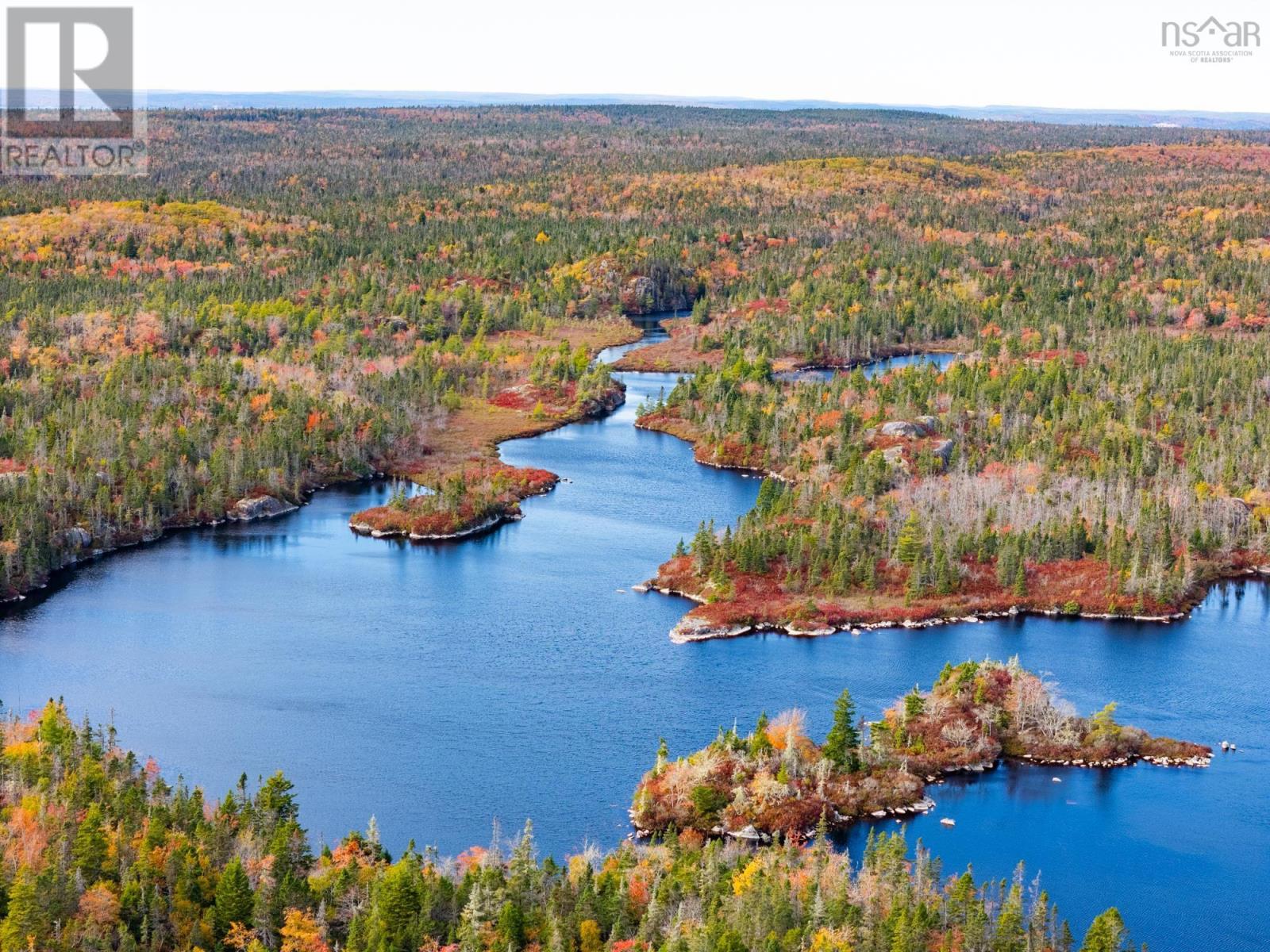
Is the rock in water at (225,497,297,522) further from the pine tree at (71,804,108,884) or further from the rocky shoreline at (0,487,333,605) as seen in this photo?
the pine tree at (71,804,108,884)

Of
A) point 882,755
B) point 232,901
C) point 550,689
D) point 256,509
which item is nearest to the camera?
point 232,901

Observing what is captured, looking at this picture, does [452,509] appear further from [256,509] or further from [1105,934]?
[1105,934]

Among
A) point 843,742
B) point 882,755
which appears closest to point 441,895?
point 843,742

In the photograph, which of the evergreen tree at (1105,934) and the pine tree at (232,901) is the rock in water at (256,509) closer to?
the pine tree at (232,901)

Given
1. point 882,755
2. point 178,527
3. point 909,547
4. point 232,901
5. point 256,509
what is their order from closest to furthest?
point 232,901 < point 882,755 < point 909,547 < point 178,527 < point 256,509

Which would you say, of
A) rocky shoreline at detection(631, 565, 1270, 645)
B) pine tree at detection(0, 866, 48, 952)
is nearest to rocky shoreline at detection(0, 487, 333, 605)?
rocky shoreline at detection(631, 565, 1270, 645)

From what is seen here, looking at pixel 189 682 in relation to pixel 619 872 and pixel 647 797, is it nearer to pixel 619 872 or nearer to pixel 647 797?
pixel 647 797

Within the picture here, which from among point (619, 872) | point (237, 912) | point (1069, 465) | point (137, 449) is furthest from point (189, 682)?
point (1069, 465)
